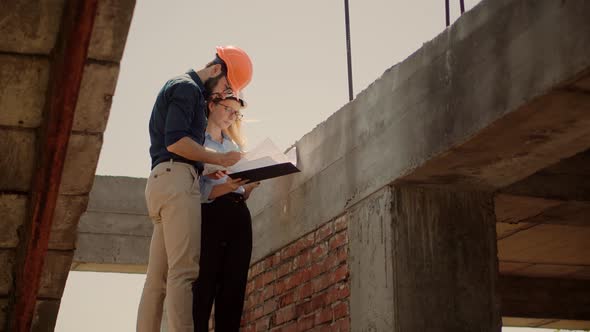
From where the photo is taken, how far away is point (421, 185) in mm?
4488

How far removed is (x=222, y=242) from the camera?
486 cm

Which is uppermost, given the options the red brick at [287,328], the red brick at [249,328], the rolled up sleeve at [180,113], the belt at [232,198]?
the rolled up sleeve at [180,113]

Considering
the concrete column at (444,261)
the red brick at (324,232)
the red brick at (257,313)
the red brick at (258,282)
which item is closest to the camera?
the concrete column at (444,261)

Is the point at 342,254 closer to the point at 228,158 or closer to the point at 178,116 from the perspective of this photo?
the point at 228,158

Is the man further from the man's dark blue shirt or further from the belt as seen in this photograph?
the belt

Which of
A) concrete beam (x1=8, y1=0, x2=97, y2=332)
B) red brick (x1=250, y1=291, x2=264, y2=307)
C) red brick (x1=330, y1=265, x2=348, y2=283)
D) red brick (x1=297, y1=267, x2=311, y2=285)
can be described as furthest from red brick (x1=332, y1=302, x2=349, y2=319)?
concrete beam (x1=8, y1=0, x2=97, y2=332)

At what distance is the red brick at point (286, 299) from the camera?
5.42m

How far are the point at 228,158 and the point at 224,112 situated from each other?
1.51 feet

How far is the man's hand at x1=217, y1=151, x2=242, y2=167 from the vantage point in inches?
181

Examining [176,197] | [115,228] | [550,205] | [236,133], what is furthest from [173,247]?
[115,228]

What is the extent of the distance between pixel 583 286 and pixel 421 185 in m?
4.24

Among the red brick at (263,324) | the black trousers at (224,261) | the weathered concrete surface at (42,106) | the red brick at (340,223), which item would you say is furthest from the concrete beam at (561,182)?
the weathered concrete surface at (42,106)

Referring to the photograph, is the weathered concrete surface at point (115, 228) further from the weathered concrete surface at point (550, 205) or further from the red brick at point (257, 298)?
the weathered concrete surface at point (550, 205)

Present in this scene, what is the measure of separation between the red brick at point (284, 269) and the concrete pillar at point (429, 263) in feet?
3.19
